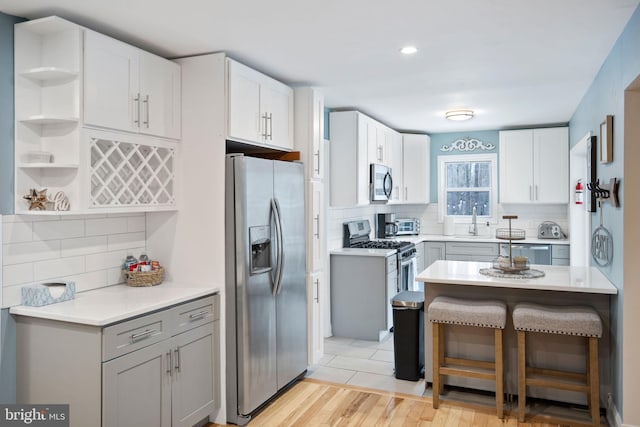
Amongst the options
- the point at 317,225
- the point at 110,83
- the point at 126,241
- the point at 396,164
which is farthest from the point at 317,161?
the point at 396,164

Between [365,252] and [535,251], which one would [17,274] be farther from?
[535,251]

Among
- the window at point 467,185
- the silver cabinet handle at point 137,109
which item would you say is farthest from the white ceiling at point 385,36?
the window at point 467,185

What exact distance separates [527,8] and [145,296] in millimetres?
2582

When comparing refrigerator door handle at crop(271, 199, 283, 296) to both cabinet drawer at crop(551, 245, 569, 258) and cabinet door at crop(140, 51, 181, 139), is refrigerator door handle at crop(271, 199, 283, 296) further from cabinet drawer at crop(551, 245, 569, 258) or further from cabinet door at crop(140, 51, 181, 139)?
cabinet drawer at crop(551, 245, 569, 258)

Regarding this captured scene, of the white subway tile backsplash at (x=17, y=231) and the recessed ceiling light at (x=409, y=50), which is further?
the recessed ceiling light at (x=409, y=50)

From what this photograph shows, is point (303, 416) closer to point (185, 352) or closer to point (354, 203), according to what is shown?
point (185, 352)

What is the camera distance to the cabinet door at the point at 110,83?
2.58 meters

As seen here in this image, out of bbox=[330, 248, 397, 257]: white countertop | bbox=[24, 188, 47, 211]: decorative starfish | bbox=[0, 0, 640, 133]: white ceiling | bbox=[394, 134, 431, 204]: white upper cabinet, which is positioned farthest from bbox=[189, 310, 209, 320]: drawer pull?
bbox=[394, 134, 431, 204]: white upper cabinet

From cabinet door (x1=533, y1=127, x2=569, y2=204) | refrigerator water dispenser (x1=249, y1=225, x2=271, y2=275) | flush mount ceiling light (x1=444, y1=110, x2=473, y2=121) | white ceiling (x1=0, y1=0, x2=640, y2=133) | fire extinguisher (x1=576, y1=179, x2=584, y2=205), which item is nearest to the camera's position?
white ceiling (x1=0, y1=0, x2=640, y2=133)

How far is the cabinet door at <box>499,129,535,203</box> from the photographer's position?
6.30m

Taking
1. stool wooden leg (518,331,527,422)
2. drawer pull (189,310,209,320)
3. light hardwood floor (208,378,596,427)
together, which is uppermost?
drawer pull (189,310,209,320)

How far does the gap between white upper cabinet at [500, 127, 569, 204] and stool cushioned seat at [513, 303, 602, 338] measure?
3327 millimetres

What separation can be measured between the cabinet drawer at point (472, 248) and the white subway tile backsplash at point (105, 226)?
448cm

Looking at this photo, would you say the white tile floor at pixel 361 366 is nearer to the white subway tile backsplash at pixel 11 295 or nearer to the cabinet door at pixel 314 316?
the cabinet door at pixel 314 316
